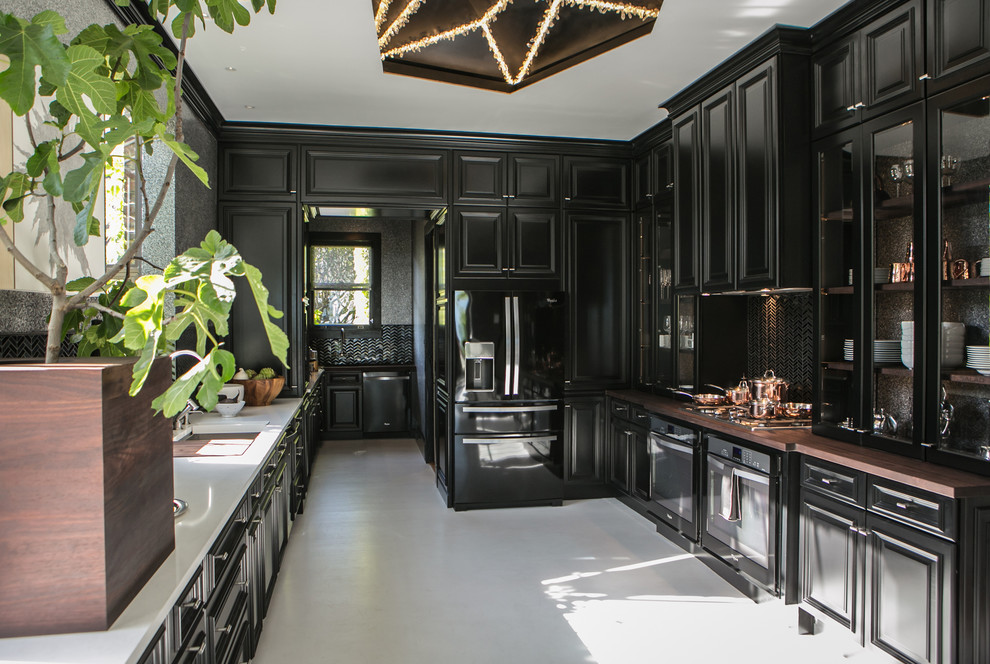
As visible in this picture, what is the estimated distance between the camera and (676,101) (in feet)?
14.2

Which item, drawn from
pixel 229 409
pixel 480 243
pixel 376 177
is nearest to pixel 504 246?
pixel 480 243

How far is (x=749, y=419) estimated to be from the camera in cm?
363

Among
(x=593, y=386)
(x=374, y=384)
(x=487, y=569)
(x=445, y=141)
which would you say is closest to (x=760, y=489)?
(x=487, y=569)

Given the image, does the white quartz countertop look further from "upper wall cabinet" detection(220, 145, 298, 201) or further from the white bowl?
"upper wall cabinet" detection(220, 145, 298, 201)

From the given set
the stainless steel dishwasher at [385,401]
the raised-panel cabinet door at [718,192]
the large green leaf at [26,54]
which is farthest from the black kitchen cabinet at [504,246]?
the large green leaf at [26,54]

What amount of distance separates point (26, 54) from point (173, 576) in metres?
1.05

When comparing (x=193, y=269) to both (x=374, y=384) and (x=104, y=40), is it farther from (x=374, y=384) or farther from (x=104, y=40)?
(x=374, y=384)

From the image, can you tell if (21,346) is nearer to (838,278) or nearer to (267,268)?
(267,268)

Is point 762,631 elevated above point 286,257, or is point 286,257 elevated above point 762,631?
point 286,257

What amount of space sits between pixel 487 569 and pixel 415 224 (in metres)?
5.20

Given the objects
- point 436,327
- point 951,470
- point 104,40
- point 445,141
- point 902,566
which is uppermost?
point 445,141

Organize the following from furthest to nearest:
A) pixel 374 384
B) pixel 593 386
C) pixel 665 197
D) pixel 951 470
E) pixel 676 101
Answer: pixel 374 384 < pixel 593 386 < pixel 665 197 < pixel 676 101 < pixel 951 470

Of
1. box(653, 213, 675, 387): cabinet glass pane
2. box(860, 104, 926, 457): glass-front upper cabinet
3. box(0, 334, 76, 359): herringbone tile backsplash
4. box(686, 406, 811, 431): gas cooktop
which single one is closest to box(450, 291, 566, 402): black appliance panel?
box(653, 213, 675, 387): cabinet glass pane

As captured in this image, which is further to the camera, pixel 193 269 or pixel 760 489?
pixel 760 489
